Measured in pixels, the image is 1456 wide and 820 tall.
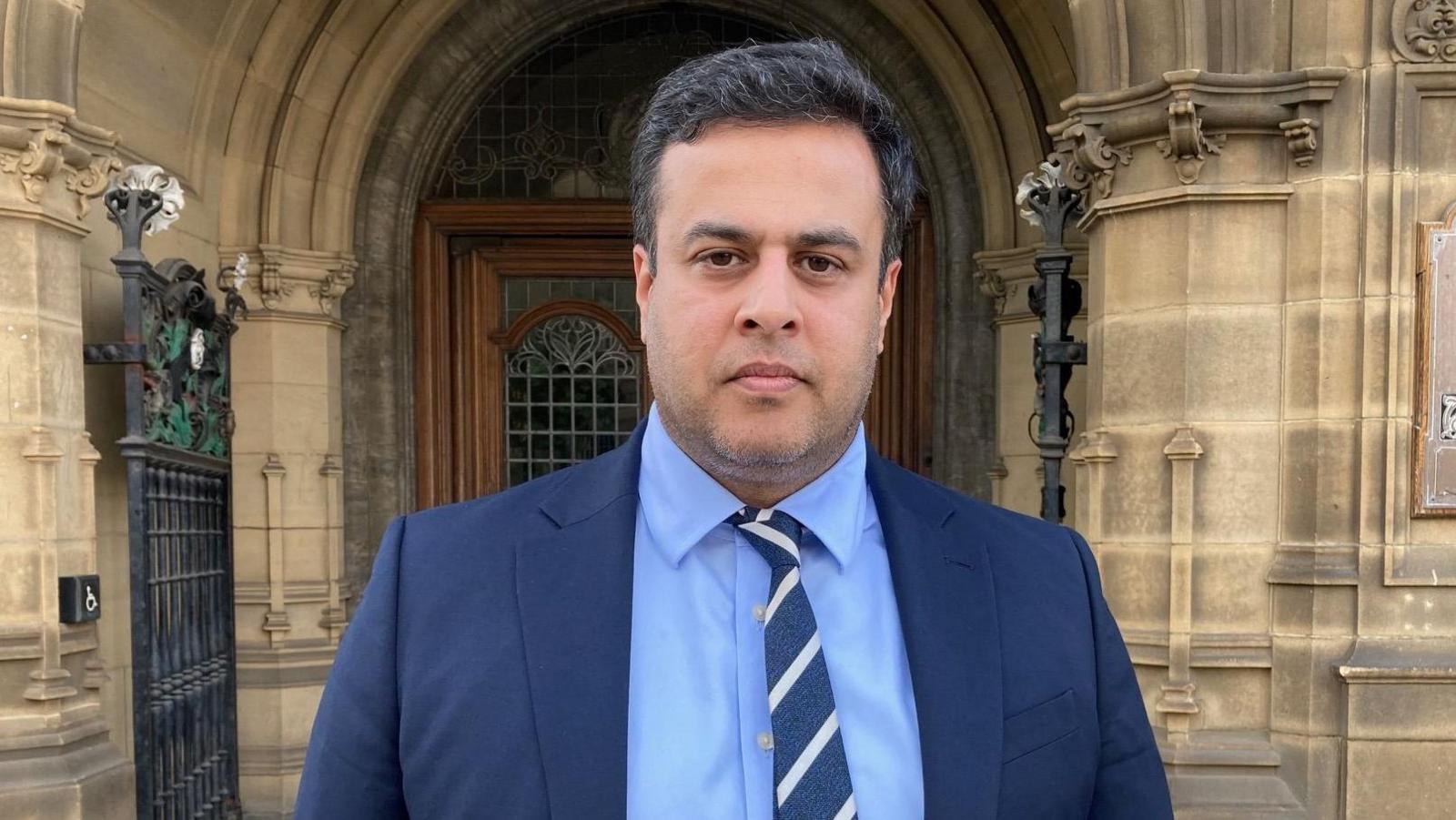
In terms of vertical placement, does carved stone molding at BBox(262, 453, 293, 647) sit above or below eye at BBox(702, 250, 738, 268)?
below

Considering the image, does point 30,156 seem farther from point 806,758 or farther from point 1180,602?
point 1180,602

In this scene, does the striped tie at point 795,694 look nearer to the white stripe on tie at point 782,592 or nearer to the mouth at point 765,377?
the white stripe on tie at point 782,592

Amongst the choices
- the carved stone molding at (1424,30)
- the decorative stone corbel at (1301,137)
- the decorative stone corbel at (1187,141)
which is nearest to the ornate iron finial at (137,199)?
the decorative stone corbel at (1187,141)

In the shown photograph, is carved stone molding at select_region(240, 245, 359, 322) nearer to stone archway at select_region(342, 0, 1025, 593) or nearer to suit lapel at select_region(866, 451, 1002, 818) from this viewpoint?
stone archway at select_region(342, 0, 1025, 593)

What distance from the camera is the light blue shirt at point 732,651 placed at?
1.33m

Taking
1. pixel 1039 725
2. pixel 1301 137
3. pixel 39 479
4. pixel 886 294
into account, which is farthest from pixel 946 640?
pixel 39 479

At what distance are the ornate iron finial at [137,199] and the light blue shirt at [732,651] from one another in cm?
359

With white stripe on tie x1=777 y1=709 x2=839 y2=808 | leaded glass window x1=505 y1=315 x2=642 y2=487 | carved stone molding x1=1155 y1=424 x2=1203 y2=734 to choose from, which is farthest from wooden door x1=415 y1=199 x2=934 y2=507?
white stripe on tie x1=777 y1=709 x2=839 y2=808

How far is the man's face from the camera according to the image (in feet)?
4.34

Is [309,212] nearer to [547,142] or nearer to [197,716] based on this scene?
[547,142]

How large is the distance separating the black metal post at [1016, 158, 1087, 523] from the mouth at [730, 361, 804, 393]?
325 centimetres

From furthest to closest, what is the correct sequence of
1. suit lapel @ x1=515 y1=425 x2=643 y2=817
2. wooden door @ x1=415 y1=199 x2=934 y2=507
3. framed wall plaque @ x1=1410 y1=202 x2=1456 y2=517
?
1. wooden door @ x1=415 y1=199 x2=934 y2=507
2. framed wall plaque @ x1=1410 y1=202 x2=1456 y2=517
3. suit lapel @ x1=515 y1=425 x2=643 y2=817

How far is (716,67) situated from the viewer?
1428mm

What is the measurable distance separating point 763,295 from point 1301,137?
10.5 ft
